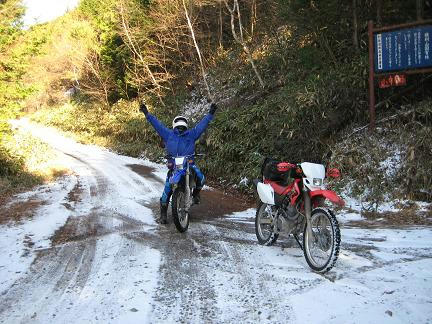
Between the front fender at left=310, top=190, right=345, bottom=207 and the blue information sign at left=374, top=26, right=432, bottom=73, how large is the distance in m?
4.55

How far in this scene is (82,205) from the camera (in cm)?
862

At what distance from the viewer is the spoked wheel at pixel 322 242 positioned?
423cm

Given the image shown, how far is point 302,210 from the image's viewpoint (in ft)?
16.2

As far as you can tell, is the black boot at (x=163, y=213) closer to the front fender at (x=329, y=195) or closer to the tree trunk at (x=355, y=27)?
the front fender at (x=329, y=195)

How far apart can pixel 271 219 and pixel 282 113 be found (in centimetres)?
562

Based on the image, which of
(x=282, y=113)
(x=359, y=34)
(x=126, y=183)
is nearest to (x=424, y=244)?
(x=282, y=113)

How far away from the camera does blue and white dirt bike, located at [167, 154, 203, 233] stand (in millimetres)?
6215

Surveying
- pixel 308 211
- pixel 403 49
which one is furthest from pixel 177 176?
pixel 403 49

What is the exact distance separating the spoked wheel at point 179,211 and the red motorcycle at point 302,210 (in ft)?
4.05

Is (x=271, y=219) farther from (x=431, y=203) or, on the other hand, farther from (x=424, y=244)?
(x=431, y=203)

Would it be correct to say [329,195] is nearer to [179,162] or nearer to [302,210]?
[302,210]

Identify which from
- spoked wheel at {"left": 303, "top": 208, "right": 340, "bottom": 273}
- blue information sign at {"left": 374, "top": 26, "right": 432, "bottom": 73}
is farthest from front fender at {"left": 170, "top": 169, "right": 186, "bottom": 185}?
blue information sign at {"left": 374, "top": 26, "right": 432, "bottom": 73}

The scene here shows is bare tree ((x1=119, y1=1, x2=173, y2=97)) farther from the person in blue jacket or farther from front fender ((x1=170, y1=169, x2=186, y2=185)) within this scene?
front fender ((x1=170, y1=169, x2=186, y2=185))

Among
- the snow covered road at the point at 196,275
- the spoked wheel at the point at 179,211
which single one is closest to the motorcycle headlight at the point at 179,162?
the spoked wheel at the point at 179,211
